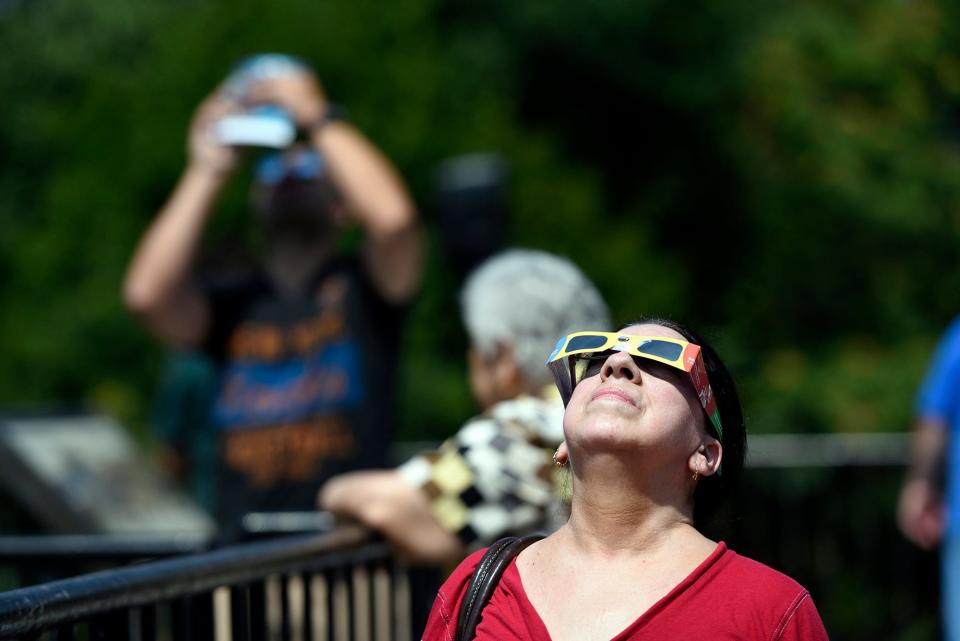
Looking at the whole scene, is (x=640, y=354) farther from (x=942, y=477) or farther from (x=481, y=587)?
(x=942, y=477)

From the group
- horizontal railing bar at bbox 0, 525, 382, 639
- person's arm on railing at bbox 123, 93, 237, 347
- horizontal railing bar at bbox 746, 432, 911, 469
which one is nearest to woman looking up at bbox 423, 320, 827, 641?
horizontal railing bar at bbox 0, 525, 382, 639

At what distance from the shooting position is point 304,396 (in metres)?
4.20

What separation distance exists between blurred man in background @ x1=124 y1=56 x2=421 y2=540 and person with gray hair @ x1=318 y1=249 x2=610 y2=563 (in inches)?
29.5

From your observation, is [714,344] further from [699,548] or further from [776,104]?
[776,104]

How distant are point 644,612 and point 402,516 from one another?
1.41 metres

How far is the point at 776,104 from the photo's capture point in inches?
527

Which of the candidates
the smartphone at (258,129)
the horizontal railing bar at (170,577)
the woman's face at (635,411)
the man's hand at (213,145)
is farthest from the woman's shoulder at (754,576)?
the man's hand at (213,145)

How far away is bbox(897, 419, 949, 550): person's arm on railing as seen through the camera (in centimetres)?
544

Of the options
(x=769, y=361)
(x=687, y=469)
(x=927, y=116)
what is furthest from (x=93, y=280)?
(x=687, y=469)

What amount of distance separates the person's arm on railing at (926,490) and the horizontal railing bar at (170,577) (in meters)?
2.80

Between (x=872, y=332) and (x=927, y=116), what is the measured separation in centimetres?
583

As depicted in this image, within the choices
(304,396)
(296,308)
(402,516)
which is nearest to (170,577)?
(402,516)

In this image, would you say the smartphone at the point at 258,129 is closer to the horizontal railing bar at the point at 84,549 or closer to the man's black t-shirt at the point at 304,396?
the man's black t-shirt at the point at 304,396

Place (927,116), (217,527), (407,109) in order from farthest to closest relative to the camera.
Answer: (407,109)
(927,116)
(217,527)
